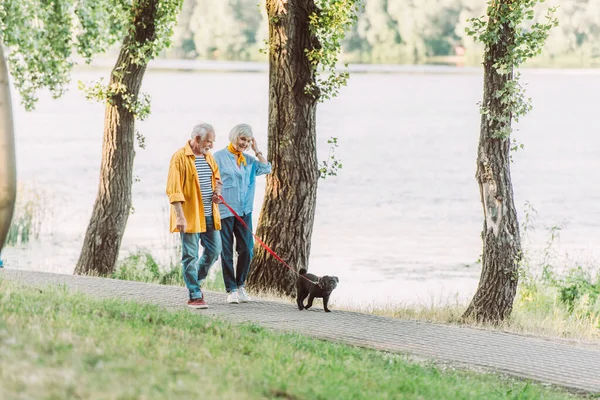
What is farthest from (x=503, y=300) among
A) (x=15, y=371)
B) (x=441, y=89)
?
(x=441, y=89)

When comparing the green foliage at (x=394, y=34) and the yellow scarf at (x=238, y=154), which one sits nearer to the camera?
the yellow scarf at (x=238, y=154)

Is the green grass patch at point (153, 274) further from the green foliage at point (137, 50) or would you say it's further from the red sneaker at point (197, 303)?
the red sneaker at point (197, 303)

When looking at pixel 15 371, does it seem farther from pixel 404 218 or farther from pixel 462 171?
pixel 462 171

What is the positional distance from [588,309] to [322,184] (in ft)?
77.0

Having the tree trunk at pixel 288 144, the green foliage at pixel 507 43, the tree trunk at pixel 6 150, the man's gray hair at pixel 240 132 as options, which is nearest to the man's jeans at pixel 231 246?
the man's gray hair at pixel 240 132

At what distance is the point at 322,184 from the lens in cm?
3909

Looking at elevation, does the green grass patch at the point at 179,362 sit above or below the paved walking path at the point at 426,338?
above

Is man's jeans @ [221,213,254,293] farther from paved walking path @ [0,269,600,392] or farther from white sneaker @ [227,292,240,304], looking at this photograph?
paved walking path @ [0,269,600,392]

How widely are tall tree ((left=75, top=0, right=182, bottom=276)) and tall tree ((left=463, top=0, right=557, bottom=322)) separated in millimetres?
6385

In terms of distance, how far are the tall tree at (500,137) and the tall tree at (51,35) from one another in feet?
24.0

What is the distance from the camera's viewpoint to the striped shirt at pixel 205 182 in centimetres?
1085

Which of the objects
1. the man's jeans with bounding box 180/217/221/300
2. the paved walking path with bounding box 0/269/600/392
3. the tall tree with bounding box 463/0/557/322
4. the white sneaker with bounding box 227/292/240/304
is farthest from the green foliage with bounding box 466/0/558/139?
the man's jeans with bounding box 180/217/221/300

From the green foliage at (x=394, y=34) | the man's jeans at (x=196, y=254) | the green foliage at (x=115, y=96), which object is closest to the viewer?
the man's jeans at (x=196, y=254)

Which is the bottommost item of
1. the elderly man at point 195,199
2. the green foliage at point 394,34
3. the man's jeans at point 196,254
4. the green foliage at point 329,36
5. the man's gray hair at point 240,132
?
the man's jeans at point 196,254
